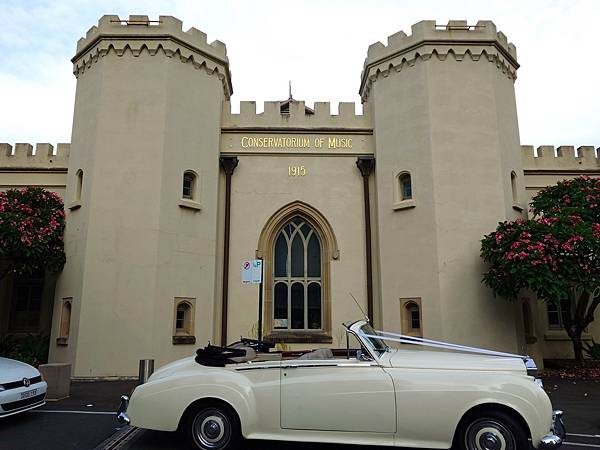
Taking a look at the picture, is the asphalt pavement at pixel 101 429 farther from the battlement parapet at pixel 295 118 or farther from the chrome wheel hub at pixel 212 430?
the battlement parapet at pixel 295 118

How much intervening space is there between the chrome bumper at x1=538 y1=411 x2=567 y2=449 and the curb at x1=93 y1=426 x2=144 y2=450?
4277 millimetres

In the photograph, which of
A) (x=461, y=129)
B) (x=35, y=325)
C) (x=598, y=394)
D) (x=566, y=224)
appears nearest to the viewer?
(x=598, y=394)

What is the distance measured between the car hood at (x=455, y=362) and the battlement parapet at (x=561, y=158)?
1083 cm

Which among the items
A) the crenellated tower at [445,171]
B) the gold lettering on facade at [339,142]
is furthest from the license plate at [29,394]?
the gold lettering on facade at [339,142]

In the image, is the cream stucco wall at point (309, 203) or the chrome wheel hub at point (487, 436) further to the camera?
the cream stucco wall at point (309, 203)

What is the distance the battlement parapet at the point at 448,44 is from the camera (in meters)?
12.3

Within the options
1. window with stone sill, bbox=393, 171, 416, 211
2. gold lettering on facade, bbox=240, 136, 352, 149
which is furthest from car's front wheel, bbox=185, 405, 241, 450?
gold lettering on facade, bbox=240, 136, 352, 149

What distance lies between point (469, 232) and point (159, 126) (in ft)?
26.7

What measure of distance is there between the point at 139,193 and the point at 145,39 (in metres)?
4.17

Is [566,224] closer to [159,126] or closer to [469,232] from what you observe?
[469,232]

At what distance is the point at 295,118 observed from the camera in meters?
13.4

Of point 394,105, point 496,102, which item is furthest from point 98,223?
point 496,102

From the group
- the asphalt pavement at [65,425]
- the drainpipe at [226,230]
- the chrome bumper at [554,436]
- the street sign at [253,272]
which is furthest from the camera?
the drainpipe at [226,230]

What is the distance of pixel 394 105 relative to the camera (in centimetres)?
1262
